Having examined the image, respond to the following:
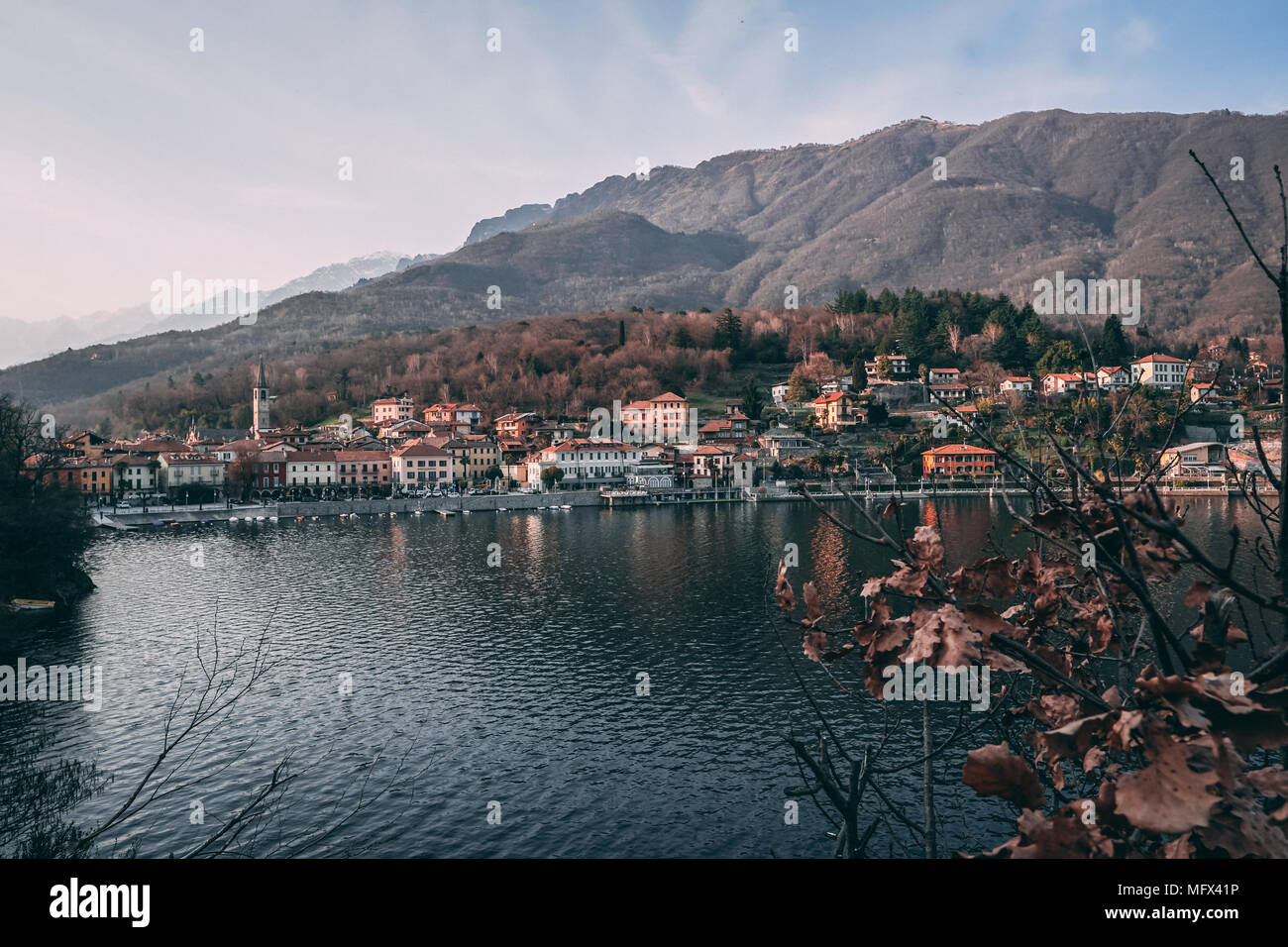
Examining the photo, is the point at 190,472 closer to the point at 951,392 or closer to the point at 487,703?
the point at 487,703

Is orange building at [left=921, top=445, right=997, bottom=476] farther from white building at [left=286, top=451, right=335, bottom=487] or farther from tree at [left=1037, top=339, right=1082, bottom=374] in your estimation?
white building at [left=286, top=451, right=335, bottom=487]

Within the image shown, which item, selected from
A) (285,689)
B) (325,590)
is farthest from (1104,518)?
(325,590)

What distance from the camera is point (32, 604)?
3023cm

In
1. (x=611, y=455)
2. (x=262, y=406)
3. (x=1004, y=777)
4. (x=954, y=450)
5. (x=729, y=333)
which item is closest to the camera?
A: (x=1004, y=777)

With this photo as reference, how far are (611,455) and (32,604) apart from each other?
5516 cm

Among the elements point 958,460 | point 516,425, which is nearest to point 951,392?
point 958,460

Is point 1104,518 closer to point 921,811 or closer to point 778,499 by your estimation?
point 921,811

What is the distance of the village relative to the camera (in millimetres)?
73125

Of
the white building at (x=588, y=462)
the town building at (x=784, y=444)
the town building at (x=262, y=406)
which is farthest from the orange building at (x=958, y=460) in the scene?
the town building at (x=262, y=406)

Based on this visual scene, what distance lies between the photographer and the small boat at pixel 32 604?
2950 centimetres

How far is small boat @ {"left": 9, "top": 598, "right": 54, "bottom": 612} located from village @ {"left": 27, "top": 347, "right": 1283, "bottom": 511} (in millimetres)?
40009

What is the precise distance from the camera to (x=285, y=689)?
70.8 feet
